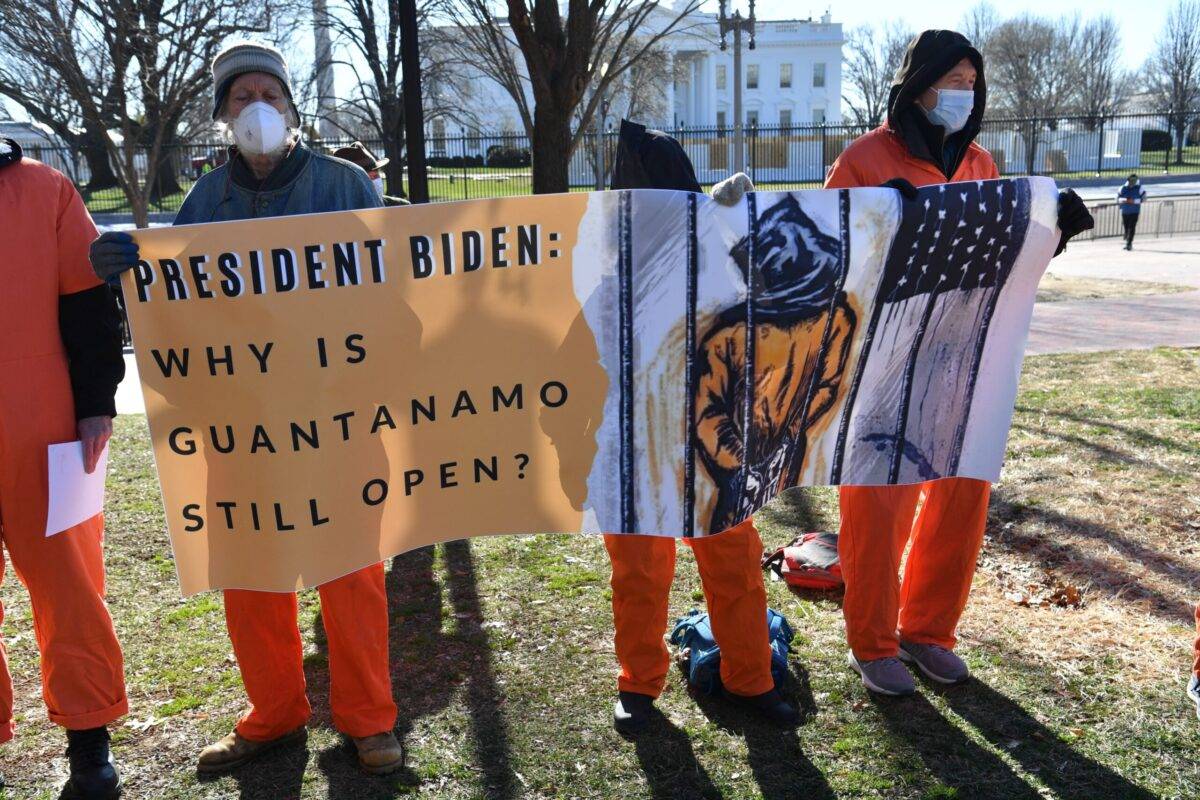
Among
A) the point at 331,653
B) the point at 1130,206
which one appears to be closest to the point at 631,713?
the point at 331,653

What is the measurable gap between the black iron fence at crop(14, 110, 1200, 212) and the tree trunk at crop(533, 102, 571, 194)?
17682 millimetres

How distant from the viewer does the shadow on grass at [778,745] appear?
3.26m

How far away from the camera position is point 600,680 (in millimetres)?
3992

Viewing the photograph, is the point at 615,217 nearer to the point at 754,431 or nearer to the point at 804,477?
the point at 754,431

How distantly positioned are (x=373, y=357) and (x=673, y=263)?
96cm

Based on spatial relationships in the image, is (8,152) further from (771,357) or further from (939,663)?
(939,663)

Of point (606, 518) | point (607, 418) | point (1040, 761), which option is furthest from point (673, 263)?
point (1040, 761)

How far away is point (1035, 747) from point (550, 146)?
7.21 m

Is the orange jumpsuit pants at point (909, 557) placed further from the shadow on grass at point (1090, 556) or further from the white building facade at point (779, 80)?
the white building facade at point (779, 80)

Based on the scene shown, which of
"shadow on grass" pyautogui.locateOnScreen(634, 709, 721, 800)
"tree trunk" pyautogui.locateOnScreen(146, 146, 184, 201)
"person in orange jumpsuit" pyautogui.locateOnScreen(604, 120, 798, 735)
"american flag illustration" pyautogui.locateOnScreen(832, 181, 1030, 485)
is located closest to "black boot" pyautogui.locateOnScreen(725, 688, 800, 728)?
"person in orange jumpsuit" pyautogui.locateOnScreen(604, 120, 798, 735)

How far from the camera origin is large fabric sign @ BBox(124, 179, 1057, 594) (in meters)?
3.12

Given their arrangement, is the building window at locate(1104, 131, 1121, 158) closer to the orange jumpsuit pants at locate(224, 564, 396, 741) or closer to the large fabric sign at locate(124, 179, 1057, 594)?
the large fabric sign at locate(124, 179, 1057, 594)

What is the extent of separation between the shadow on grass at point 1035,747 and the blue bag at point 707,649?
0.61 meters

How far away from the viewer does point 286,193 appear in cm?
330
